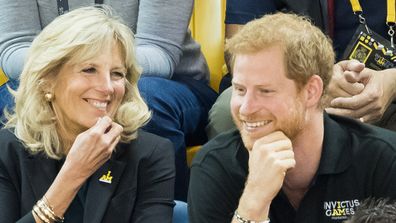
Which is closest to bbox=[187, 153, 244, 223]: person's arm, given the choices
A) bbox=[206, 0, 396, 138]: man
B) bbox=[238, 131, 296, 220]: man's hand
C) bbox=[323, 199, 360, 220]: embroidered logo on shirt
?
bbox=[238, 131, 296, 220]: man's hand

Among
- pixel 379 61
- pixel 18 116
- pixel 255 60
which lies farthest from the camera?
pixel 379 61

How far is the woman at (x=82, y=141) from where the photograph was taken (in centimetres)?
173

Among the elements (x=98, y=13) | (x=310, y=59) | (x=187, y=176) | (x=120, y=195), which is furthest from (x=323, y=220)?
(x=98, y=13)

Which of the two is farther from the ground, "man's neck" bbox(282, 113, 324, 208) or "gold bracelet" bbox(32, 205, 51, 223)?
"man's neck" bbox(282, 113, 324, 208)

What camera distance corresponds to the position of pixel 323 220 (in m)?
1.54

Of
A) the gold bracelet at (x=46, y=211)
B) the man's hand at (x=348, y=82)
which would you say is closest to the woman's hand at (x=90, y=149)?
the gold bracelet at (x=46, y=211)

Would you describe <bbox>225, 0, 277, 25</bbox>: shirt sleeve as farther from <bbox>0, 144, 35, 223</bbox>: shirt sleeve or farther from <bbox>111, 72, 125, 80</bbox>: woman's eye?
<bbox>0, 144, 35, 223</bbox>: shirt sleeve

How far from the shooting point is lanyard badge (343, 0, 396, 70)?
204 centimetres

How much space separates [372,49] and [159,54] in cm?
66

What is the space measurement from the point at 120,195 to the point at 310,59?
61cm

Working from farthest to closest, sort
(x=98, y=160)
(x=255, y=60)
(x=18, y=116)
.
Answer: (x=18, y=116) → (x=98, y=160) → (x=255, y=60)

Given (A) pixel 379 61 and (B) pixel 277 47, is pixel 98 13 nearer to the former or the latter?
(B) pixel 277 47

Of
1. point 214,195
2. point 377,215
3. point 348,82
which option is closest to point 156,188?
point 214,195

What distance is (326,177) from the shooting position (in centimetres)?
155
